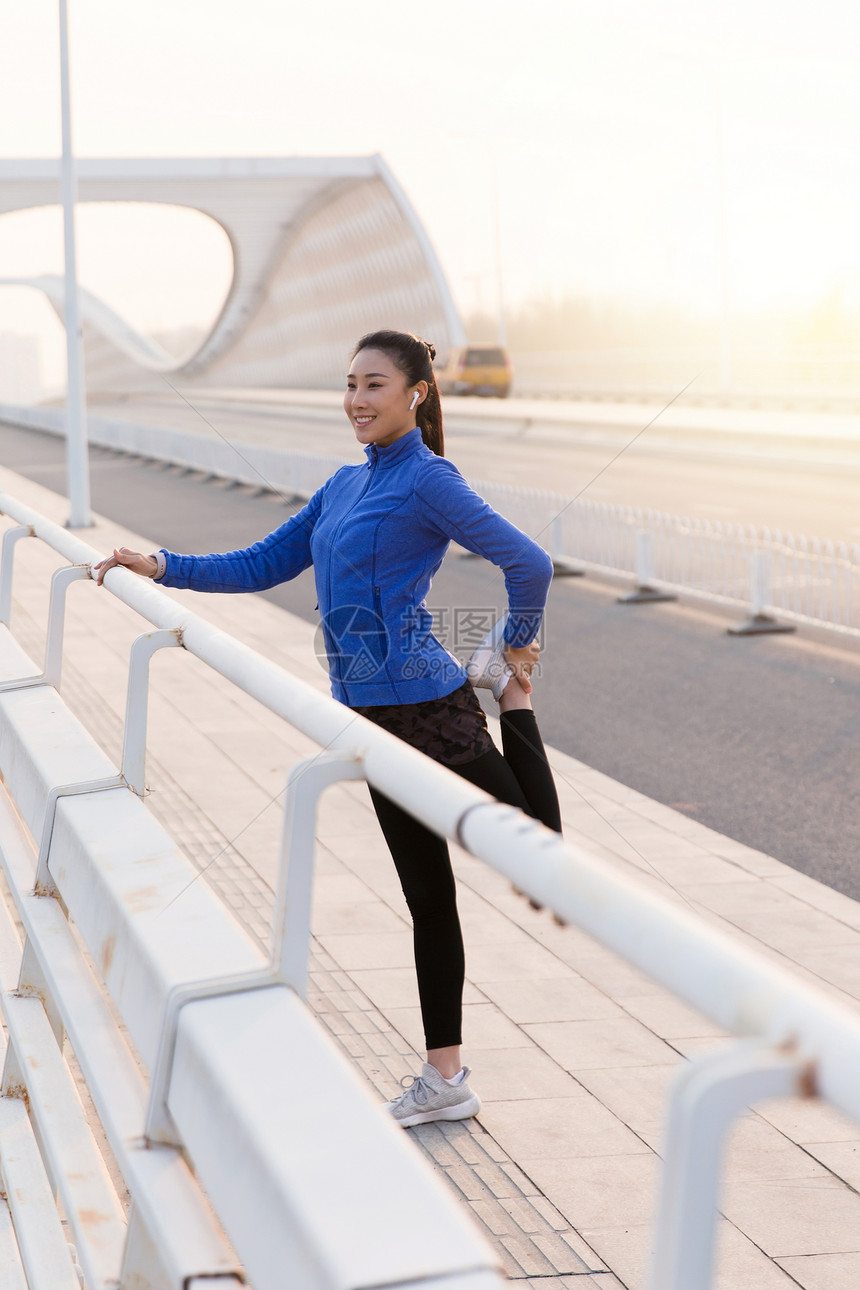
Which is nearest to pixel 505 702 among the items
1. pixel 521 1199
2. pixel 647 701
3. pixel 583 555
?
pixel 521 1199

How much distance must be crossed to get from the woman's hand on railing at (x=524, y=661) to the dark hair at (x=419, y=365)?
1.70 ft

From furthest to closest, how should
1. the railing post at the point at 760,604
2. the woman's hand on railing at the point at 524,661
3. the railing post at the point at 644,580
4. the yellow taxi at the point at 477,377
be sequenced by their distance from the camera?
the railing post at the point at 644,580 < the railing post at the point at 760,604 < the yellow taxi at the point at 477,377 < the woman's hand on railing at the point at 524,661

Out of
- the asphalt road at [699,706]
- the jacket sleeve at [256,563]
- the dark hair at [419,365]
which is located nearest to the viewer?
the dark hair at [419,365]

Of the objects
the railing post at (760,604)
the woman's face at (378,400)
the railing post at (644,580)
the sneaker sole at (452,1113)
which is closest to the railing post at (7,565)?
the woman's face at (378,400)

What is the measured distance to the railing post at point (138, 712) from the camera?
2.62m

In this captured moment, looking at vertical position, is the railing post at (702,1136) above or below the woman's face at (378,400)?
below

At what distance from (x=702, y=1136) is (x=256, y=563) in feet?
8.30

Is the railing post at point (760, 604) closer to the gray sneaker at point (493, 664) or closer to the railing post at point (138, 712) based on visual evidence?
the gray sneaker at point (493, 664)

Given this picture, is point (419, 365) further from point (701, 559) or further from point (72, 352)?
point (72, 352)

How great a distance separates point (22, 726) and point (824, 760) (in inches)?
216

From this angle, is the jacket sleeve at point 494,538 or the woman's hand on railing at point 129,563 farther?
the woman's hand on railing at point 129,563

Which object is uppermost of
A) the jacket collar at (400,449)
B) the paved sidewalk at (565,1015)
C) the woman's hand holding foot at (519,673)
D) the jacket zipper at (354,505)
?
the jacket collar at (400,449)

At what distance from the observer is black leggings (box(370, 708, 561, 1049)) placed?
2941 mm

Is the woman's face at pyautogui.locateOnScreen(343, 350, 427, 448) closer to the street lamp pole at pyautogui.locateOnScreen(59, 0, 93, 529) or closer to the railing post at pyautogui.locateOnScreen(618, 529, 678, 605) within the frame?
the railing post at pyautogui.locateOnScreen(618, 529, 678, 605)
